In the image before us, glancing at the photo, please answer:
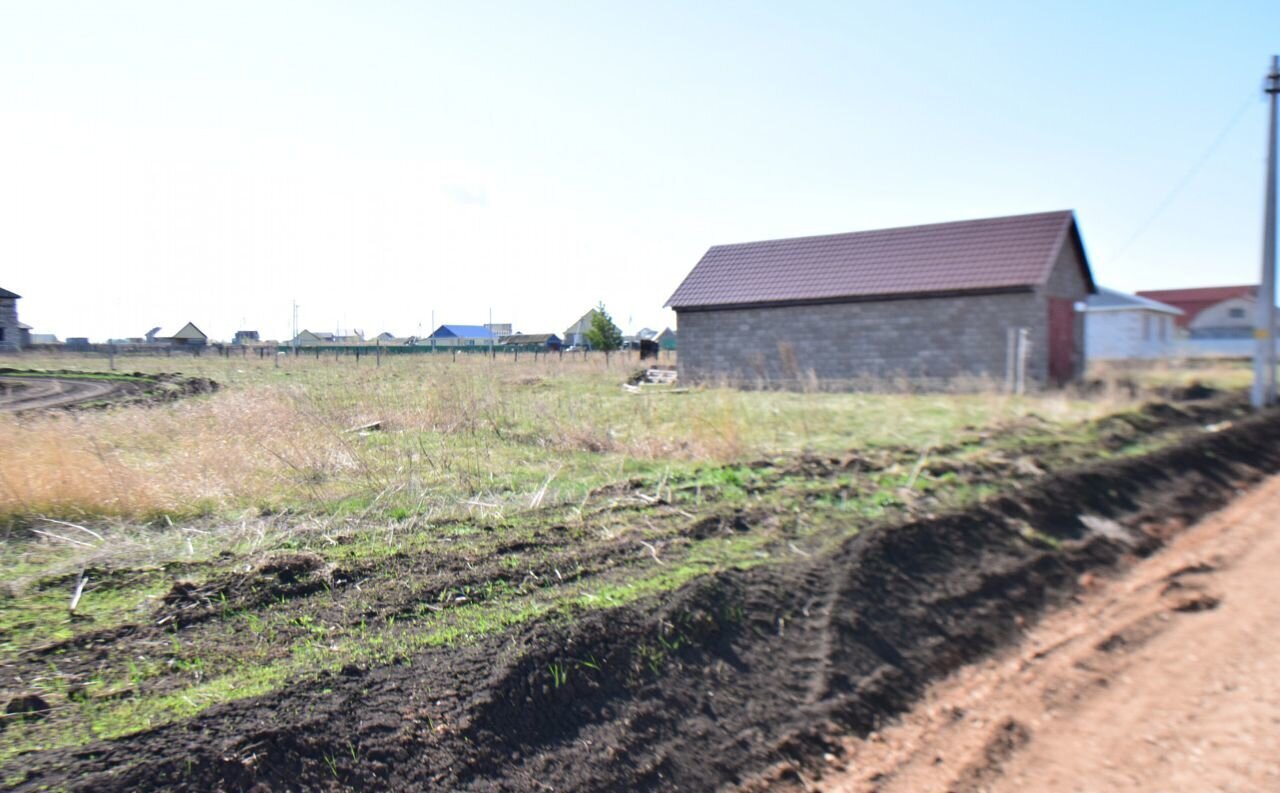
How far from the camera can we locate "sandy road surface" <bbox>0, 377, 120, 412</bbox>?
14126 millimetres

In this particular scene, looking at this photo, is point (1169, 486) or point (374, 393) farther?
point (374, 393)

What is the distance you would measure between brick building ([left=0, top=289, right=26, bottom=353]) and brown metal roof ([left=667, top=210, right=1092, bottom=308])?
15630 mm

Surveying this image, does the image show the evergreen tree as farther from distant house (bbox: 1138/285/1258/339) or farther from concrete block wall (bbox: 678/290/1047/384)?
distant house (bbox: 1138/285/1258/339)

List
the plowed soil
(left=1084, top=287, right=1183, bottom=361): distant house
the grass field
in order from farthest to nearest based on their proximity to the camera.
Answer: (left=1084, top=287, right=1183, bottom=361): distant house → the grass field → the plowed soil

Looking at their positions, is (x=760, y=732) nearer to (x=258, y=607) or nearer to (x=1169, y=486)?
(x=258, y=607)

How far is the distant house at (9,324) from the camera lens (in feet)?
49.5

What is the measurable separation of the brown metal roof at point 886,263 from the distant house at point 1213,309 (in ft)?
120

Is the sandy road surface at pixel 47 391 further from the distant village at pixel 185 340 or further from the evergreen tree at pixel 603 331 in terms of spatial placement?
the evergreen tree at pixel 603 331

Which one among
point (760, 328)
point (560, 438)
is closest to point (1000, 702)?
point (560, 438)

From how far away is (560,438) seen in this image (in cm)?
1067

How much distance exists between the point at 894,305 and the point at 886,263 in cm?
177

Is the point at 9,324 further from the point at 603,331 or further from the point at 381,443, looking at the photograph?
the point at 603,331

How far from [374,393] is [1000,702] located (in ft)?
30.1

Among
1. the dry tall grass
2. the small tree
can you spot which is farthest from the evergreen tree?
the dry tall grass
